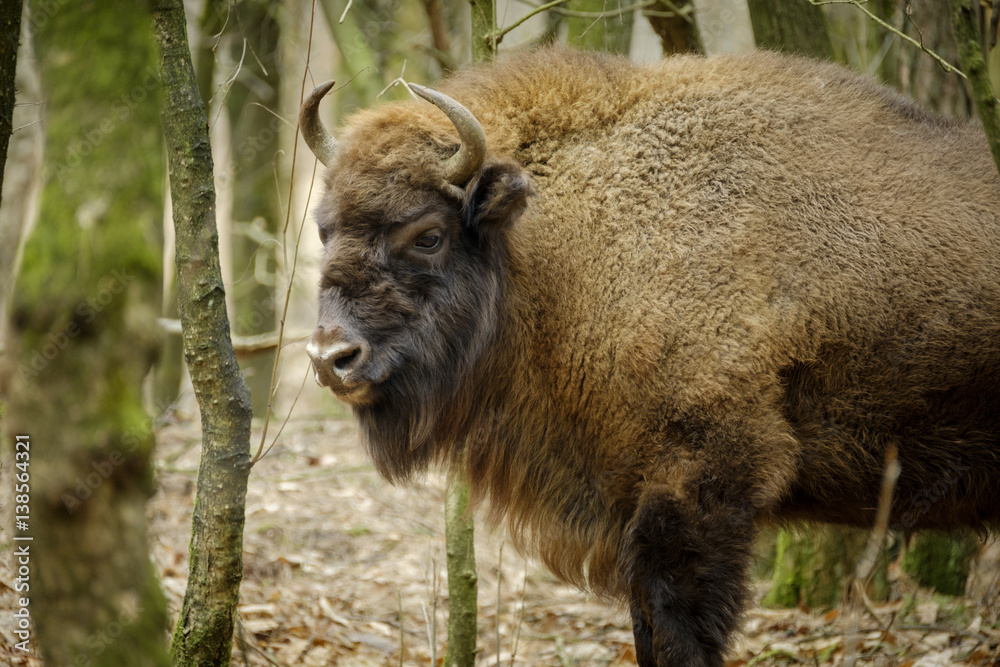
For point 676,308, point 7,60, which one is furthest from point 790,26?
point 7,60

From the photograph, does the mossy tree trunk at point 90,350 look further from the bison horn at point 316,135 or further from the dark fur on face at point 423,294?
the bison horn at point 316,135

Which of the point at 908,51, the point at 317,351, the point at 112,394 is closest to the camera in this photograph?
the point at 112,394

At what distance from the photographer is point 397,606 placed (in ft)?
21.1

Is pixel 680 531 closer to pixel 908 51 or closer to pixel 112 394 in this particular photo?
pixel 112 394

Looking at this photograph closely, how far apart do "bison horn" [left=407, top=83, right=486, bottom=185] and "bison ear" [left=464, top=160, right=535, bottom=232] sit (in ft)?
0.21

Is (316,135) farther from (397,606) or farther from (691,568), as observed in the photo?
(397,606)

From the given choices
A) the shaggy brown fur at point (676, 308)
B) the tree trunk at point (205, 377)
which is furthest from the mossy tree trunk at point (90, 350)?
the shaggy brown fur at point (676, 308)

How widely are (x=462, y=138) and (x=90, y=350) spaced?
2.16 meters

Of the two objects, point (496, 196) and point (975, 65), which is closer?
point (975, 65)

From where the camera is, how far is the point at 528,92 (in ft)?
16.4

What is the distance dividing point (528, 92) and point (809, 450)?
250 centimetres

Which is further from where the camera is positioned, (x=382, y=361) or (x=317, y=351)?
(x=382, y=361)

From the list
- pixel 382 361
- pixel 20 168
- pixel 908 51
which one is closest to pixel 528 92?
pixel 382 361

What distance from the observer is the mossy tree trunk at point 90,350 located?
298cm
